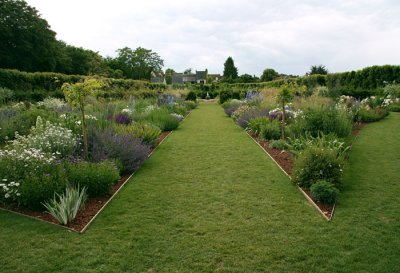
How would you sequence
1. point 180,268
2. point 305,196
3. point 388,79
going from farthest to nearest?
1. point 388,79
2. point 305,196
3. point 180,268

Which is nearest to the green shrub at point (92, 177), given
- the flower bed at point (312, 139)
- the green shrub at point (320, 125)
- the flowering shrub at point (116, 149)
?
the flowering shrub at point (116, 149)

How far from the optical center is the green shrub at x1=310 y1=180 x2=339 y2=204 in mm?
5098

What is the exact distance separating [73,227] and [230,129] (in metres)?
9.98

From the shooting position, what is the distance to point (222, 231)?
4.23 metres

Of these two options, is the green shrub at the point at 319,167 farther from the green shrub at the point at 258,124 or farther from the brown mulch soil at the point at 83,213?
the green shrub at the point at 258,124

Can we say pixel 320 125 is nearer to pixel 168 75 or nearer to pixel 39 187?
pixel 39 187

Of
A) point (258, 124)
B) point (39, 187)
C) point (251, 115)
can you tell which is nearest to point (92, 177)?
point (39, 187)

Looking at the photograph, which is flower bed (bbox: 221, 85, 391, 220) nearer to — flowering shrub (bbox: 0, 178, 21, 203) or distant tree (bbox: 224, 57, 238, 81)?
flowering shrub (bbox: 0, 178, 21, 203)

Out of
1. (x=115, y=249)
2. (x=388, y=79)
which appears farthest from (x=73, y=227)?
(x=388, y=79)

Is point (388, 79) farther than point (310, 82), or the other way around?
point (310, 82)

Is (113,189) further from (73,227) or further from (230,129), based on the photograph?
(230,129)

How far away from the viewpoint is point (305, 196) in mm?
5516

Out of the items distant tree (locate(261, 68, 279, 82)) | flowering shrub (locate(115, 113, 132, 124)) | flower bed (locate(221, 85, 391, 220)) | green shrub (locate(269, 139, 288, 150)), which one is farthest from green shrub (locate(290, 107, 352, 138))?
distant tree (locate(261, 68, 279, 82))

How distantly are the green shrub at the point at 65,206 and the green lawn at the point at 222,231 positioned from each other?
0.61 ft
